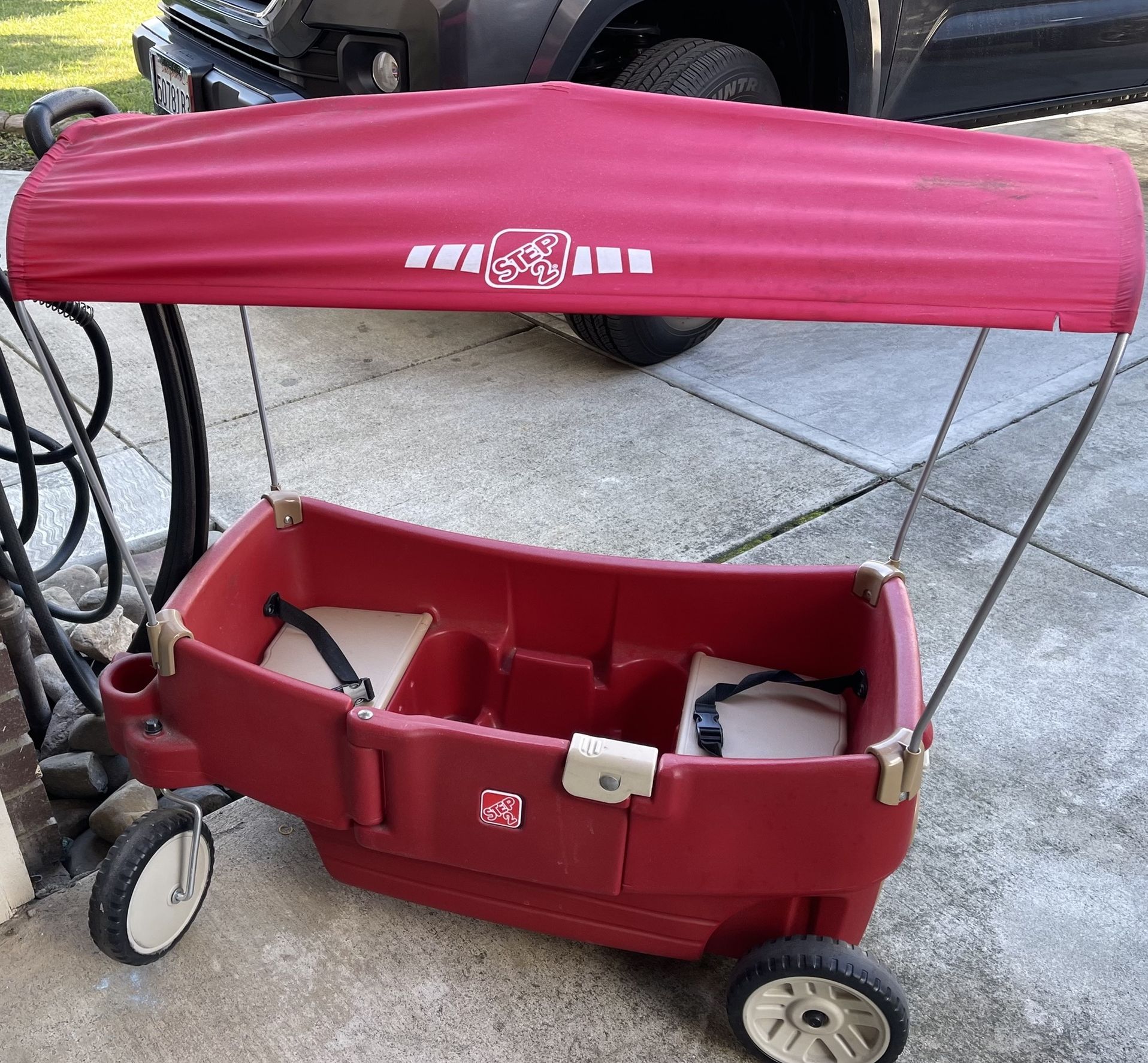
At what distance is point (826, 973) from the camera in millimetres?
1604

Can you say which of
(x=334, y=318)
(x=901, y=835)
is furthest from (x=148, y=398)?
(x=901, y=835)

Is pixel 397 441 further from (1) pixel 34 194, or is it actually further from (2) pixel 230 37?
(1) pixel 34 194

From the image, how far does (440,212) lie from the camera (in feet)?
4.29

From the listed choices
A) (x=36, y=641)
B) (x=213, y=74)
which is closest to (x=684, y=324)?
(x=213, y=74)

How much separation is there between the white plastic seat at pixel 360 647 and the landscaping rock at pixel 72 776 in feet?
1.29

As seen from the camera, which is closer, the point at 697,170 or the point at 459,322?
the point at 697,170

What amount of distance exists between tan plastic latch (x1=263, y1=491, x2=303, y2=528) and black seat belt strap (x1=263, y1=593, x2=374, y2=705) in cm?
14

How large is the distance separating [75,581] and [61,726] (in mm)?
543

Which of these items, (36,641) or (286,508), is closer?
(286,508)

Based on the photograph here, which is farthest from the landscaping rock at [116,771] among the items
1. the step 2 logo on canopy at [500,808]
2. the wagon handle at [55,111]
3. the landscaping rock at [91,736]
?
the wagon handle at [55,111]

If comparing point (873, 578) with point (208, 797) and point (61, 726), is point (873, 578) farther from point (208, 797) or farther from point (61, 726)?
point (61, 726)

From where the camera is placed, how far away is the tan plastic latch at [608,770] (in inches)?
61.4

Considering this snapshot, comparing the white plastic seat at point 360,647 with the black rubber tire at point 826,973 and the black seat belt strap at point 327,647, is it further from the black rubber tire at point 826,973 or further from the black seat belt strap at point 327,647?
the black rubber tire at point 826,973

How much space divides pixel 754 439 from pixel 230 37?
214 cm
